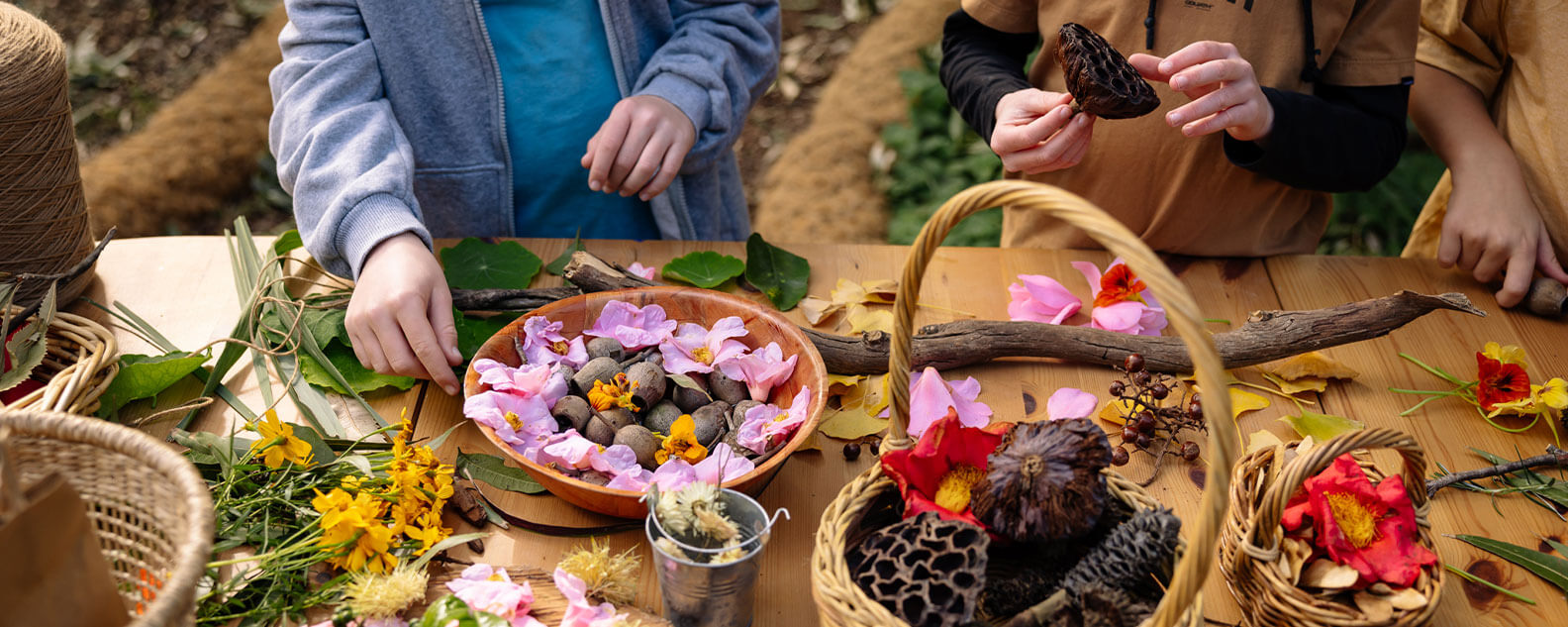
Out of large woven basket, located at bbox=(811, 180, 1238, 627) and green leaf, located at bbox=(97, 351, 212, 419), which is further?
green leaf, located at bbox=(97, 351, 212, 419)

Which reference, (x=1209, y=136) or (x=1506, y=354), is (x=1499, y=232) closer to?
(x=1506, y=354)

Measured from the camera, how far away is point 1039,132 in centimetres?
133

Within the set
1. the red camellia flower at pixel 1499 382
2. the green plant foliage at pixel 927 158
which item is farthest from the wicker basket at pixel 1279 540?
the green plant foliage at pixel 927 158

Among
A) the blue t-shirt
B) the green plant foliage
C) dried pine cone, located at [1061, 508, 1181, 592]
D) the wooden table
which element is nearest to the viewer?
dried pine cone, located at [1061, 508, 1181, 592]

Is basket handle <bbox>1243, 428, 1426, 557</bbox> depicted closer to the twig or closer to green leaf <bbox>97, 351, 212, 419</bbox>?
A: the twig

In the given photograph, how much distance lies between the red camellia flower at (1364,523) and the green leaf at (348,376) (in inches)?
43.2

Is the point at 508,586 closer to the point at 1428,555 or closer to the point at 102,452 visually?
the point at 102,452

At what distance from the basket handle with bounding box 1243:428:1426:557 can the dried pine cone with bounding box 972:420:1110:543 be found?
17cm

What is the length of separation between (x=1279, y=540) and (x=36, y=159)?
63.9 inches

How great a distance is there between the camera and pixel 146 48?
4227 millimetres

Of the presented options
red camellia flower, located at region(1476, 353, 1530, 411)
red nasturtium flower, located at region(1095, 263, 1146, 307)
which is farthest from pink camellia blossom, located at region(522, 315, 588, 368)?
red camellia flower, located at region(1476, 353, 1530, 411)

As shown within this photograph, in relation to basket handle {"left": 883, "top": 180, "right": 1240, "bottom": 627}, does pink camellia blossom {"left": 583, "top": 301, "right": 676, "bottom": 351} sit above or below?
below

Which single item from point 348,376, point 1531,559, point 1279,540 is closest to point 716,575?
point 1279,540

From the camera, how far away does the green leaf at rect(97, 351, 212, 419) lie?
1.23 metres
